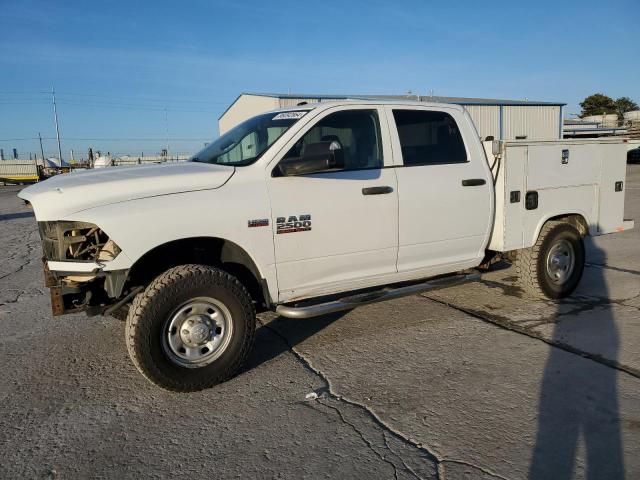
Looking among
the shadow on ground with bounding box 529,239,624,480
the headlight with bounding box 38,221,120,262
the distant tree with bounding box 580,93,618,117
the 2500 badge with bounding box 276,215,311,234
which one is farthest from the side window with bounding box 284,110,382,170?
the distant tree with bounding box 580,93,618,117

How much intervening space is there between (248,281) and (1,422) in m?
1.92

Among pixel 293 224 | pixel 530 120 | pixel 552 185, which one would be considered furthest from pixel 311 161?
pixel 530 120

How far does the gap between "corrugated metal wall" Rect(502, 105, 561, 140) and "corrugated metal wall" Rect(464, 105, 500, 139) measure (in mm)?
709

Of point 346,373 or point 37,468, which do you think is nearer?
point 37,468

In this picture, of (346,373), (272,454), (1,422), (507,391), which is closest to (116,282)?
(1,422)

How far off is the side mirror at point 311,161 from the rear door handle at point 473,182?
1531 millimetres

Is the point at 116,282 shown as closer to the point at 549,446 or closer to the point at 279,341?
the point at 279,341

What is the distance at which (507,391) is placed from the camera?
139 inches

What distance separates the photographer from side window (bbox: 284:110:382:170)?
4.25 m

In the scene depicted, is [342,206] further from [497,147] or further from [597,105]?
[597,105]

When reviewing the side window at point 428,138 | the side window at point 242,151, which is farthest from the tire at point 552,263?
the side window at point 242,151

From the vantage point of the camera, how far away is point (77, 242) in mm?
3412

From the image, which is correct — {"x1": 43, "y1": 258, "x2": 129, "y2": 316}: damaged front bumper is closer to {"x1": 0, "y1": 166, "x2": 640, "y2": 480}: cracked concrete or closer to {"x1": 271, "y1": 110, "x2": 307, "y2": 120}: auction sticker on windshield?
{"x1": 0, "y1": 166, "x2": 640, "y2": 480}: cracked concrete

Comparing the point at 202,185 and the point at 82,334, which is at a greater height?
the point at 202,185
